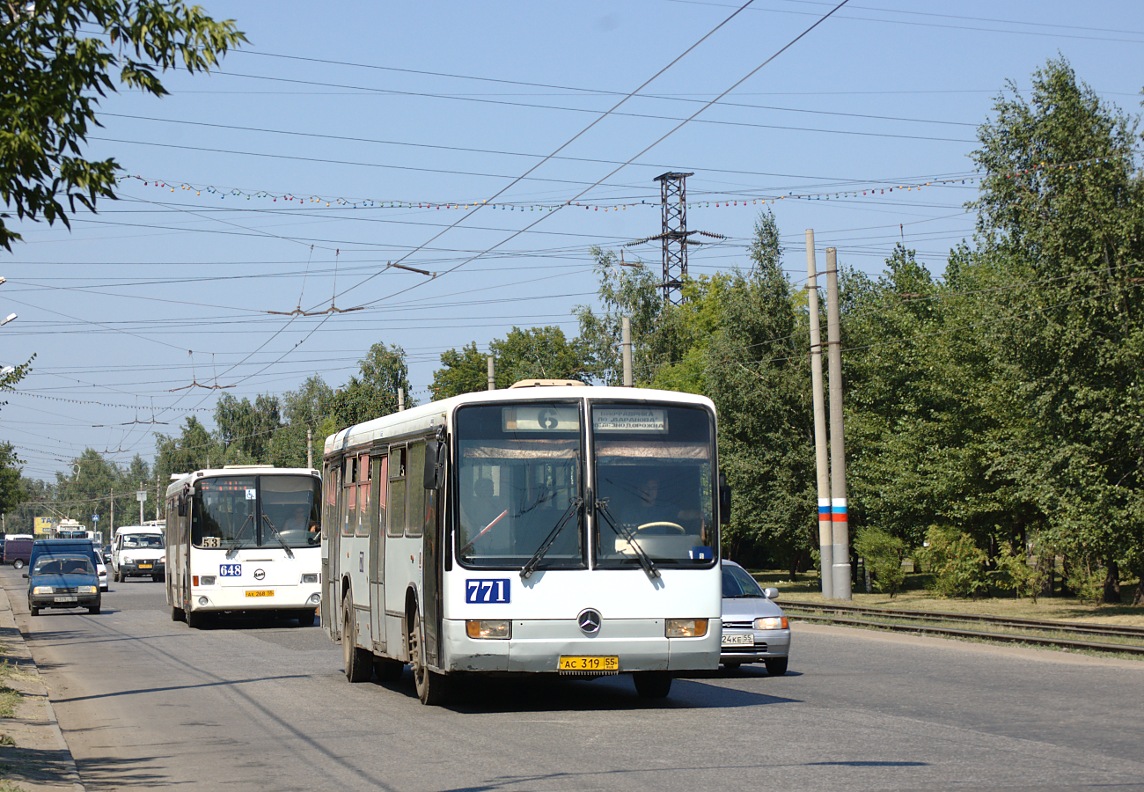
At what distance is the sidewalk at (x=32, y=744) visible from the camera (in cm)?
1056

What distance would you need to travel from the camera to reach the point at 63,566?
135ft

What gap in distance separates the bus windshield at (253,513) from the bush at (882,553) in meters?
19.8

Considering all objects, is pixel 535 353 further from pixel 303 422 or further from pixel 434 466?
pixel 434 466

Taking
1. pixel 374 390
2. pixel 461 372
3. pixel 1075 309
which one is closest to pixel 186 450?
pixel 461 372

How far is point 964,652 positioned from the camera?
2322 cm

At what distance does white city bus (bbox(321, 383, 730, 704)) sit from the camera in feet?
46.5

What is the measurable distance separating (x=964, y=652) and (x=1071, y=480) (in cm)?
1243

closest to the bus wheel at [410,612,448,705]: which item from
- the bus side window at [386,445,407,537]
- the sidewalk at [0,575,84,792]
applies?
the bus side window at [386,445,407,537]

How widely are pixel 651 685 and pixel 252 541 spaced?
16364 mm

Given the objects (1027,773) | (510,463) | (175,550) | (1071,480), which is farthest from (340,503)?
(1071,480)

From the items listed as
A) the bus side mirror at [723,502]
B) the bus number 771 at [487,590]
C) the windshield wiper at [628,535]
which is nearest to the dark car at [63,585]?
the bus number 771 at [487,590]

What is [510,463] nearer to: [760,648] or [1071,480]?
[760,648]

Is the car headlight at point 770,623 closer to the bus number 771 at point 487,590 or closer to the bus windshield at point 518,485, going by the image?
the bus windshield at point 518,485

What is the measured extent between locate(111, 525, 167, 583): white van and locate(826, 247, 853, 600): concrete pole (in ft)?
136
